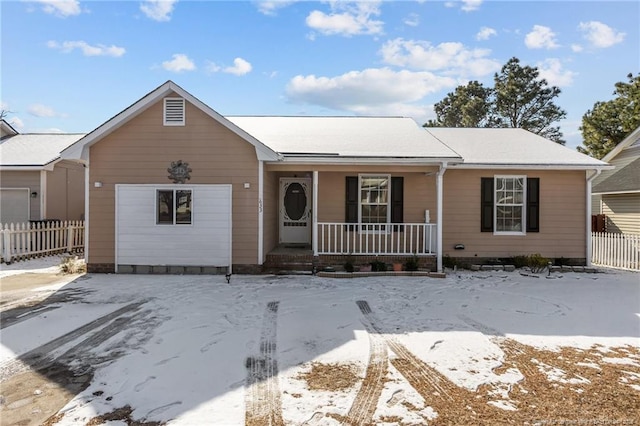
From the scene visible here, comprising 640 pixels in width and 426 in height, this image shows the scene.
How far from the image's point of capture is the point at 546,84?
28812mm

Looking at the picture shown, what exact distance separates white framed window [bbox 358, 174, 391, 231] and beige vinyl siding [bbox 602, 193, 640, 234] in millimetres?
11008

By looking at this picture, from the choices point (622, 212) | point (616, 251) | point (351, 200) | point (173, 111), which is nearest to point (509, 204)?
point (616, 251)

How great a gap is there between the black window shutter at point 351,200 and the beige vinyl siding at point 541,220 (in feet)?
8.69

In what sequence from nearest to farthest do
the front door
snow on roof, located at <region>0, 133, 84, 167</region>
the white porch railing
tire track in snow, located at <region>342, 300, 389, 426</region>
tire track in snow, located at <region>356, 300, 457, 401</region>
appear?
tire track in snow, located at <region>342, 300, 389, 426</region>
tire track in snow, located at <region>356, 300, 457, 401</region>
the white porch railing
the front door
snow on roof, located at <region>0, 133, 84, 167</region>

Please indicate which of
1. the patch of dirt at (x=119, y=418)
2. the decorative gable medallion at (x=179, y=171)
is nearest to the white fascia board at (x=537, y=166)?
the decorative gable medallion at (x=179, y=171)

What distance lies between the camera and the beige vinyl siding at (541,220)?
11.0 metres

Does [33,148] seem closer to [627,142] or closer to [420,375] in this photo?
[420,375]

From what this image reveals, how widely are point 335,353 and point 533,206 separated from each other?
9012 mm

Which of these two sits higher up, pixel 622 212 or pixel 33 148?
pixel 33 148

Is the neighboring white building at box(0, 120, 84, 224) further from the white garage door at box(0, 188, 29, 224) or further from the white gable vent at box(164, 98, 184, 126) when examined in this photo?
the white gable vent at box(164, 98, 184, 126)

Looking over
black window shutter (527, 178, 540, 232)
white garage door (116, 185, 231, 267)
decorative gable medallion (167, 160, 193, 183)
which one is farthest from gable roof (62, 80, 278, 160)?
black window shutter (527, 178, 540, 232)

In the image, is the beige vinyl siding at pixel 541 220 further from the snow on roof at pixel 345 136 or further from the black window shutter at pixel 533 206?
the snow on roof at pixel 345 136

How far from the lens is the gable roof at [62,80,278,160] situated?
9.26 metres

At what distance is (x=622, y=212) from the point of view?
608 inches
